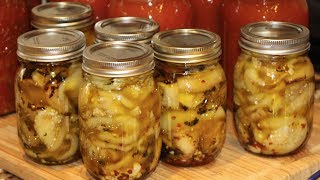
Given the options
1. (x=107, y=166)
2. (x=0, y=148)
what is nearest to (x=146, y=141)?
(x=107, y=166)

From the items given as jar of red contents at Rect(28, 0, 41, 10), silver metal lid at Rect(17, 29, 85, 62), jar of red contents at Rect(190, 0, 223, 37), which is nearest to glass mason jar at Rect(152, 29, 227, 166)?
silver metal lid at Rect(17, 29, 85, 62)

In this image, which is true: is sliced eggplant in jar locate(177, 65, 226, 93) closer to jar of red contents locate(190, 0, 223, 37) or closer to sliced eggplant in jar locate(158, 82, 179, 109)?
sliced eggplant in jar locate(158, 82, 179, 109)

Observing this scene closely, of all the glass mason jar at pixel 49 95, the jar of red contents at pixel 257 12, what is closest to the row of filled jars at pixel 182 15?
the jar of red contents at pixel 257 12

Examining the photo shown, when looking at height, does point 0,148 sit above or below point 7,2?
below

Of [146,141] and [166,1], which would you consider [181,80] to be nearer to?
[146,141]

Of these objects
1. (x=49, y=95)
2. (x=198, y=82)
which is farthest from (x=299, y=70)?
(x=49, y=95)

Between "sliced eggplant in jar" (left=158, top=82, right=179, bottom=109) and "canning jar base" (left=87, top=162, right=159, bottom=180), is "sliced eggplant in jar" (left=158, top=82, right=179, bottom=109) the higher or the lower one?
the higher one
